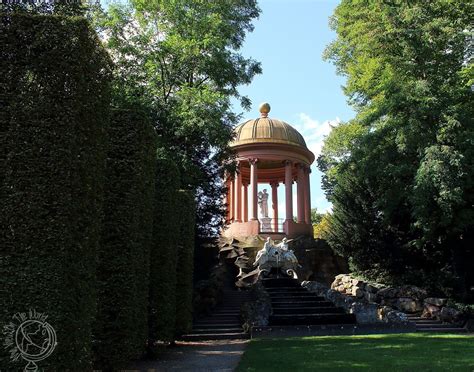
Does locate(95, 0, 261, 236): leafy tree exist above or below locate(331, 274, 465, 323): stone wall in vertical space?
above

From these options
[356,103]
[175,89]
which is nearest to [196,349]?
[175,89]

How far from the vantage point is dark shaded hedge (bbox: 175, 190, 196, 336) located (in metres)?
12.9

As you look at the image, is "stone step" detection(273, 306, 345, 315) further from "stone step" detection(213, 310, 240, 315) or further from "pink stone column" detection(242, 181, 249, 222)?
"pink stone column" detection(242, 181, 249, 222)

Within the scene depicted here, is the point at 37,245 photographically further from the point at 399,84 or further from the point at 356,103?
the point at 356,103

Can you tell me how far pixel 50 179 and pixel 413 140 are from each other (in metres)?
15.1

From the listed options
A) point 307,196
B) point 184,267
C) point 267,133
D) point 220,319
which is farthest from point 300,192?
point 184,267

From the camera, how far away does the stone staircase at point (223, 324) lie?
14.5 meters

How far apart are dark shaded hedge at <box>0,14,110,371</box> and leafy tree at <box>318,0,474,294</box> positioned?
13616 millimetres

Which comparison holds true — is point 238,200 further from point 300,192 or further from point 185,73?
point 185,73

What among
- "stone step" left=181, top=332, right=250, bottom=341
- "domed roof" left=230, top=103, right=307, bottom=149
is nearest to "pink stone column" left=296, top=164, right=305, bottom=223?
"domed roof" left=230, top=103, right=307, bottom=149

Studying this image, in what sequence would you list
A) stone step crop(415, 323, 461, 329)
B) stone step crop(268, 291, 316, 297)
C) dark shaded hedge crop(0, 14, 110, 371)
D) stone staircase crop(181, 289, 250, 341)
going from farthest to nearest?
1. stone step crop(268, 291, 316, 297)
2. stone step crop(415, 323, 461, 329)
3. stone staircase crop(181, 289, 250, 341)
4. dark shaded hedge crop(0, 14, 110, 371)

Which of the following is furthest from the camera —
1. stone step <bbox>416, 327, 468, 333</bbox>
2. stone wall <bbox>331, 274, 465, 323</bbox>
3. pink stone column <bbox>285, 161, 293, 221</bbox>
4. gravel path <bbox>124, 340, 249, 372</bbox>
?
pink stone column <bbox>285, 161, 293, 221</bbox>

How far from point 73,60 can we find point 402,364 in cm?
727

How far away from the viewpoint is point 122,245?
7.89m
